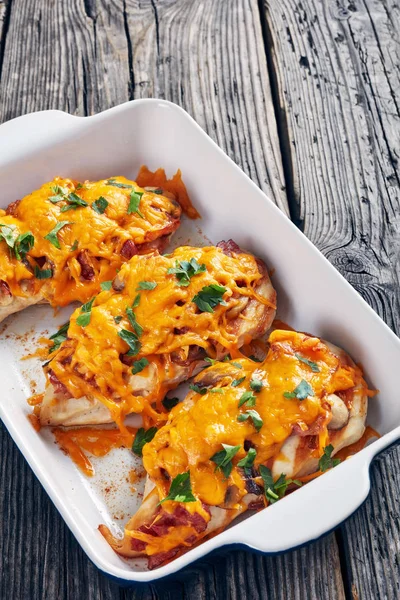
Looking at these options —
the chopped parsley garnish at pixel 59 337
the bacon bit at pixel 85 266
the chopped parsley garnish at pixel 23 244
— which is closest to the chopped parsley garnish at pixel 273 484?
the chopped parsley garnish at pixel 59 337

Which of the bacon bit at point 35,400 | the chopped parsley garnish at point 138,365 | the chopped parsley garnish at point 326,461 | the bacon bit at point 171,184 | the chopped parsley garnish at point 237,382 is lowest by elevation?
the bacon bit at point 35,400

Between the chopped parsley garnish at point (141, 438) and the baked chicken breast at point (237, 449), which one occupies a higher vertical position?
the baked chicken breast at point (237, 449)

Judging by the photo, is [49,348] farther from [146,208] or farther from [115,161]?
[115,161]

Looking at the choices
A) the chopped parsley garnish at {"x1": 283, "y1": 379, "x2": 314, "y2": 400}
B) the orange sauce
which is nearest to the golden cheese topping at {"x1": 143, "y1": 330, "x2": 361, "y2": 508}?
the chopped parsley garnish at {"x1": 283, "y1": 379, "x2": 314, "y2": 400}

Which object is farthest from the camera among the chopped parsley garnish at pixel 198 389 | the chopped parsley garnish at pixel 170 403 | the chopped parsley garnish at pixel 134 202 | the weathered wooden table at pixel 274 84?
the weathered wooden table at pixel 274 84

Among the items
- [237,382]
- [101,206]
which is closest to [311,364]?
[237,382]

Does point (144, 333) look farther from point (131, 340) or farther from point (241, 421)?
point (241, 421)

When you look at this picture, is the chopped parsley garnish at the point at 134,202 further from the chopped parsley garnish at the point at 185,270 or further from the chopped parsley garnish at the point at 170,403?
the chopped parsley garnish at the point at 170,403

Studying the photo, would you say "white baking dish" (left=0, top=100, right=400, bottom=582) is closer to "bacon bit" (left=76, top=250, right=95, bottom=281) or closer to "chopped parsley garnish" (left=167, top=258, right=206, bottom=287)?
"bacon bit" (left=76, top=250, right=95, bottom=281)
